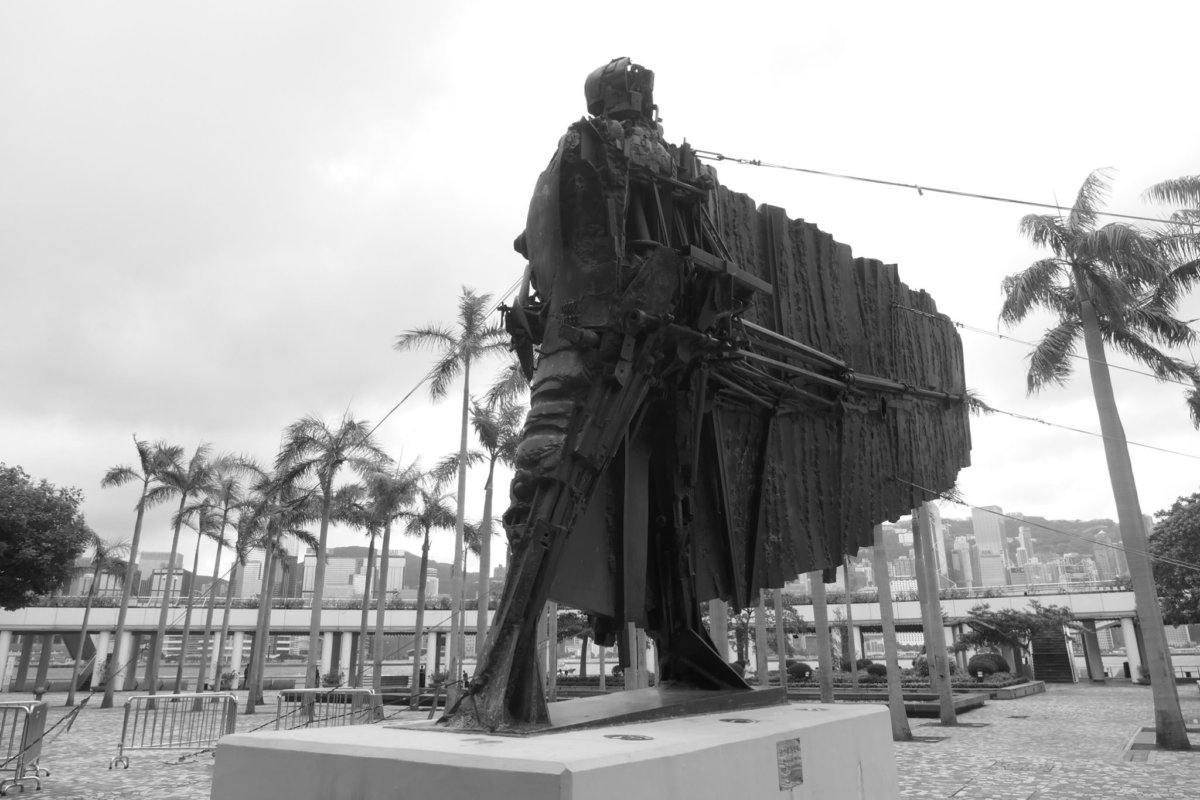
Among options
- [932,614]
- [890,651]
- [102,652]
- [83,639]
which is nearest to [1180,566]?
[932,614]

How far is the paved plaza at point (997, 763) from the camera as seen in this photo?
35.1 feet

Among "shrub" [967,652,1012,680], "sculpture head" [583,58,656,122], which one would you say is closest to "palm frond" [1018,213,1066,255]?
"sculpture head" [583,58,656,122]

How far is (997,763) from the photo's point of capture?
1324cm

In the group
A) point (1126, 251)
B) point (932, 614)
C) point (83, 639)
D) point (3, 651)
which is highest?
point (1126, 251)

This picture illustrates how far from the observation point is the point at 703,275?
507 centimetres

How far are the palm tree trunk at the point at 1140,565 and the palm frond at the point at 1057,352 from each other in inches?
42.0

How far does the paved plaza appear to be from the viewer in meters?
10.7

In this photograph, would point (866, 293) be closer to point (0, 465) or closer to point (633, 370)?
point (633, 370)

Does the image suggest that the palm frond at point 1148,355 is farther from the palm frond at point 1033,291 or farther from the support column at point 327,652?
the support column at point 327,652

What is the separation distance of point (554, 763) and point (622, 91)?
14.7 ft

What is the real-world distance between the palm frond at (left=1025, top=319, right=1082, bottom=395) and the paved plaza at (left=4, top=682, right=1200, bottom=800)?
7.48 metres

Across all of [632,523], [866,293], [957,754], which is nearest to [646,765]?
[632,523]

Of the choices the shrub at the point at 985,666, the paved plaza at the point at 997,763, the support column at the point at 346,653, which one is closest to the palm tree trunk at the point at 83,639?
the paved plaza at the point at 997,763

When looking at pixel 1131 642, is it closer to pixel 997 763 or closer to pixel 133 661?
pixel 997 763
